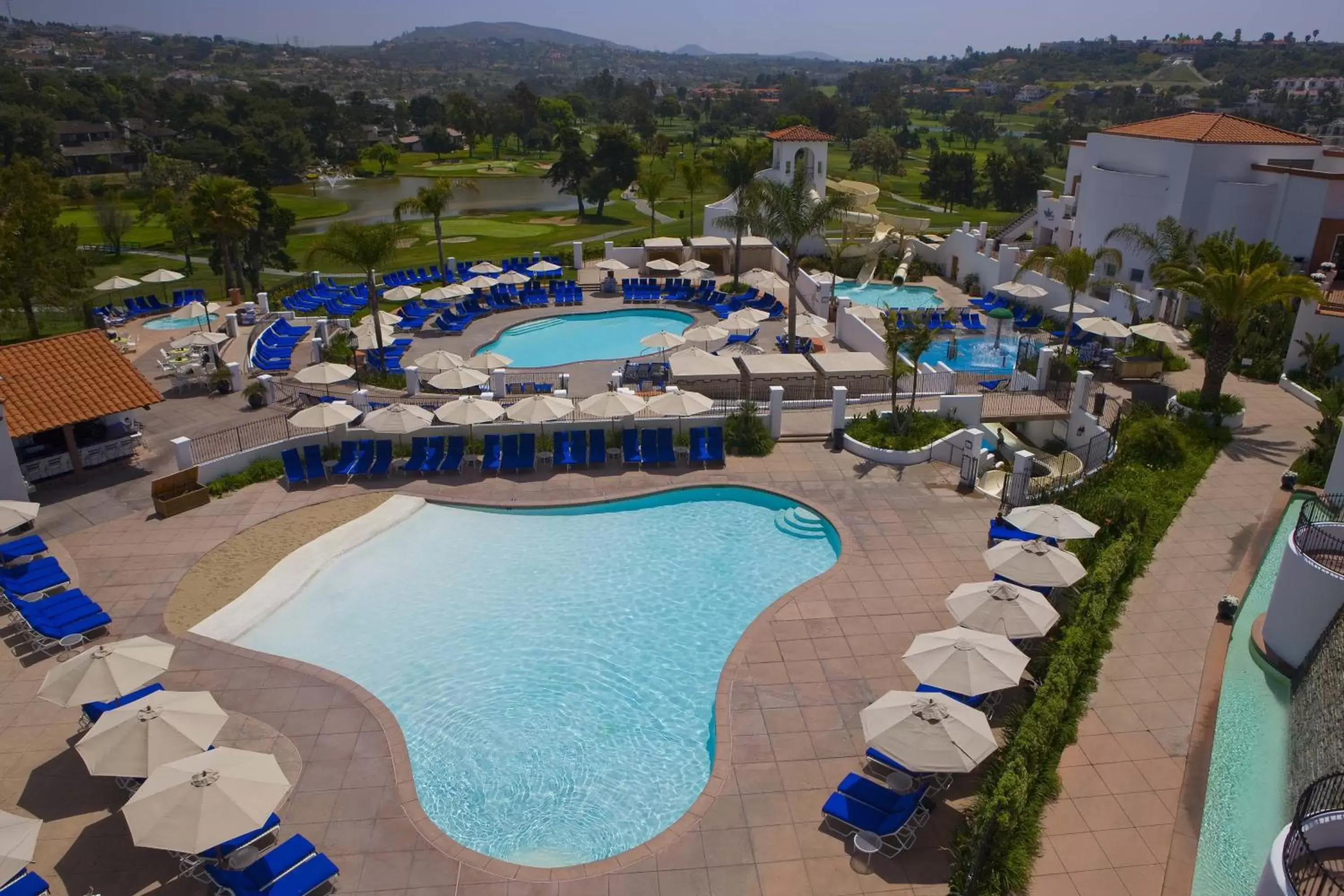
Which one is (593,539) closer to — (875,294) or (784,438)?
(784,438)

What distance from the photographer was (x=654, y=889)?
9.59m

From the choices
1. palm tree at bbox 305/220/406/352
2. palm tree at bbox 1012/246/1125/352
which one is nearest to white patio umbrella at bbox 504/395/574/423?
palm tree at bbox 305/220/406/352

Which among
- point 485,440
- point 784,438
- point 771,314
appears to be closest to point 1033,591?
point 784,438

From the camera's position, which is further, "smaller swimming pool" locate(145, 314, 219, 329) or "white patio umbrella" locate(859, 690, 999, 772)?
"smaller swimming pool" locate(145, 314, 219, 329)

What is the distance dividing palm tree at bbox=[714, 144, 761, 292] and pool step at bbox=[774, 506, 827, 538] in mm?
17403

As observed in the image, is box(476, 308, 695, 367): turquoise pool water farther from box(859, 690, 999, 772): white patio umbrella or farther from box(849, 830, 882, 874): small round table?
box(849, 830, 882, 874): small round table

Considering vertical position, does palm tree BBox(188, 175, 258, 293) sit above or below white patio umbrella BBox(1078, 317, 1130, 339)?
above

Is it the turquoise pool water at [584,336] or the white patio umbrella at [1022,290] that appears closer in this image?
the turquoise pool water at [584,336]

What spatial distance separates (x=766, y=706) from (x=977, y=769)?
2881 millimetres

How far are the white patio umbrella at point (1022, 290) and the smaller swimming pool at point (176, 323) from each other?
29.7 meters

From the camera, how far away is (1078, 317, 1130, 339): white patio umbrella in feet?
81.3

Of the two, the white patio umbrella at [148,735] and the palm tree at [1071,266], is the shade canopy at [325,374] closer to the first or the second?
the white patio umbrella at [148,735]

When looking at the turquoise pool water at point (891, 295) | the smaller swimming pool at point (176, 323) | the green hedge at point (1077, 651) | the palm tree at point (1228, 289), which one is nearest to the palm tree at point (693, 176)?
the turquoise pool water at point (891, 295)

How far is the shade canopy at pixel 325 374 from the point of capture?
22375 millimetres
